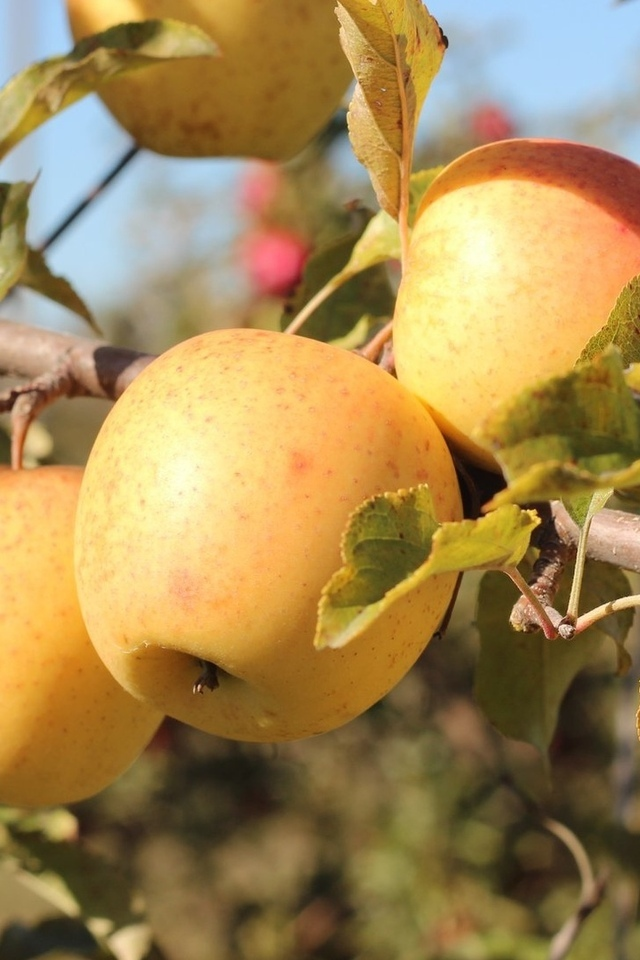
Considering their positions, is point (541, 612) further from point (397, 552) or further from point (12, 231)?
point (12, 231)

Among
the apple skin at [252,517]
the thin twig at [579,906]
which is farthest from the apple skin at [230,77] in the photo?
the thin twig at [579,906]

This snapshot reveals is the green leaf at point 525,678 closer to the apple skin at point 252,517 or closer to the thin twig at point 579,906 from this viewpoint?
the apple skin at point 252,517

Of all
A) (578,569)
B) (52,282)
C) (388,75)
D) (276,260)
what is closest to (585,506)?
(578,569)

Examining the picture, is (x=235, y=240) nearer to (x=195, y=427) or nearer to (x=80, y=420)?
(x=80, y=420)

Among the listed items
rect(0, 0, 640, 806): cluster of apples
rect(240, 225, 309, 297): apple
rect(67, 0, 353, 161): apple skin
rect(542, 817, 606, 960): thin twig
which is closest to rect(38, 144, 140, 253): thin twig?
rect(67, 0, 353, 161): apple skin

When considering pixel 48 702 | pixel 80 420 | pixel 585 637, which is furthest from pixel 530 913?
pixel 80 420

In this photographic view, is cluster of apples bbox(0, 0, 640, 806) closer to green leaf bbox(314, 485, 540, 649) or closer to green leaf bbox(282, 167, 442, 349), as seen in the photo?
green leaf bbox(314, 485, 540, 649)
